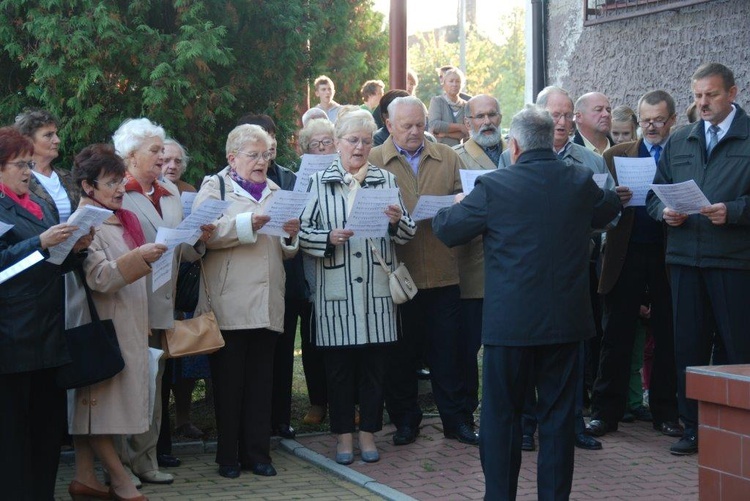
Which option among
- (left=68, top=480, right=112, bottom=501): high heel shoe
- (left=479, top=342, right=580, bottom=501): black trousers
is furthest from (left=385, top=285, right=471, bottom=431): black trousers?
(left=68, top=480, right=112, bottom=501): high heel shoe

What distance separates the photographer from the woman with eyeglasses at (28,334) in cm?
591

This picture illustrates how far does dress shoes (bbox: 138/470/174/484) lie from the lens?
743 centimetres

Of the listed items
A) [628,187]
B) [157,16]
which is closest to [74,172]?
[157,16]

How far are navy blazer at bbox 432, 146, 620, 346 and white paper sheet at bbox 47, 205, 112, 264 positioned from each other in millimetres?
1875

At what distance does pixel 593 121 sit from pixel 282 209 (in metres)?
3.04

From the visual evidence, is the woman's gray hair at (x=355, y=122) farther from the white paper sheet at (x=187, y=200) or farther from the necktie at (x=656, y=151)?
the necktie at (x=656, y=151)

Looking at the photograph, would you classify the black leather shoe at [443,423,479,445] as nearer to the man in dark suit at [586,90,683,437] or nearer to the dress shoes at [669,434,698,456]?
the man in dark suit at [586,90,683,437]

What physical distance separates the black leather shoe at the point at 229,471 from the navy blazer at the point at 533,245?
2175 millimetres

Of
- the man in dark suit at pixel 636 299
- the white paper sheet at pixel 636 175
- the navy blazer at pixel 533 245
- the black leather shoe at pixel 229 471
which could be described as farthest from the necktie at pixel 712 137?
the black leather shoe at pixel 229 471

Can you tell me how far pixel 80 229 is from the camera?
6.09m

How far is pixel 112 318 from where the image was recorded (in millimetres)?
6793

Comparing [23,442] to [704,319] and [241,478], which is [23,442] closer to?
[241,478]

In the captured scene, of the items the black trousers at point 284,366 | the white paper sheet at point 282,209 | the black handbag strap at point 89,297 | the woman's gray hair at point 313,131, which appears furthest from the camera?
the woman's gray hair at point 313,131

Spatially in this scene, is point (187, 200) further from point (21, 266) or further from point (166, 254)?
point (21, 266)
